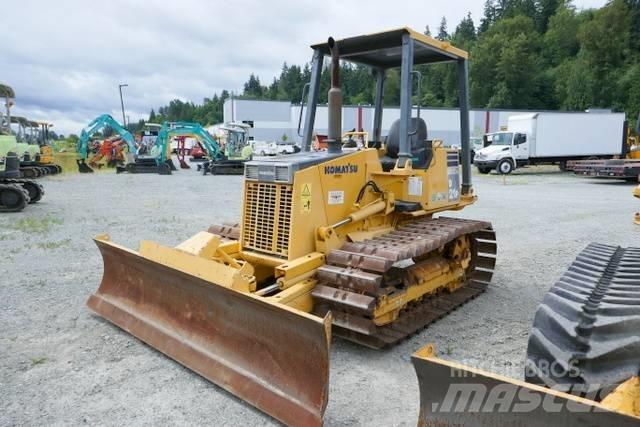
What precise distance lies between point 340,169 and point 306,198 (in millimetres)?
572

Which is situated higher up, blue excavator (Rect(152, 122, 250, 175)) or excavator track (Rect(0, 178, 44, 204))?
blue excavator (Rect(152, 122, 250, 175))

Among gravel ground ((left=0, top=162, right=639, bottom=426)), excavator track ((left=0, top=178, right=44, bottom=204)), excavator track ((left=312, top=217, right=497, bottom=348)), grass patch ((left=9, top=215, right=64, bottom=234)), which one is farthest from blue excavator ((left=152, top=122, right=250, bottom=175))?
excavator track ((left=312, top=217, right=497, bottom=348))

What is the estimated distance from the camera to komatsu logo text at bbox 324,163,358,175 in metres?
4.76

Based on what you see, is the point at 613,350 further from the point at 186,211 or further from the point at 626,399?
the point at 186,211

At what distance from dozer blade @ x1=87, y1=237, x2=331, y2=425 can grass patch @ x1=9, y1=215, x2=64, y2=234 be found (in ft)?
18.6

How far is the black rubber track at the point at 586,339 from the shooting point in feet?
8.29

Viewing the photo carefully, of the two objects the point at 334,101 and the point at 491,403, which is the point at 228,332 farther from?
the point at 334,101

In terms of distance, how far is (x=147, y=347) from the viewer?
4.40 m

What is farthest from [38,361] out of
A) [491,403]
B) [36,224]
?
[36,224]

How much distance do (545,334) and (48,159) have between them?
26.2 m

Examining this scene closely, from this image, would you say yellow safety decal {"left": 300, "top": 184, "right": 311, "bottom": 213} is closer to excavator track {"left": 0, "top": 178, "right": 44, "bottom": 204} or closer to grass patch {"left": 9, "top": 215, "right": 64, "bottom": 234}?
grass patch {"left": 9, "top": 215, "right": 64, "bottom": 234}

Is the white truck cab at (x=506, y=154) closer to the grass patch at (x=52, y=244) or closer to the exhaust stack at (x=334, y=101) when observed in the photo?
the grass patch at (x=52, y=244)

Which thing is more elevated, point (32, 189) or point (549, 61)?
point (549, 61)

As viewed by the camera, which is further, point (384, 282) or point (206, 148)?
point (206, 148)
